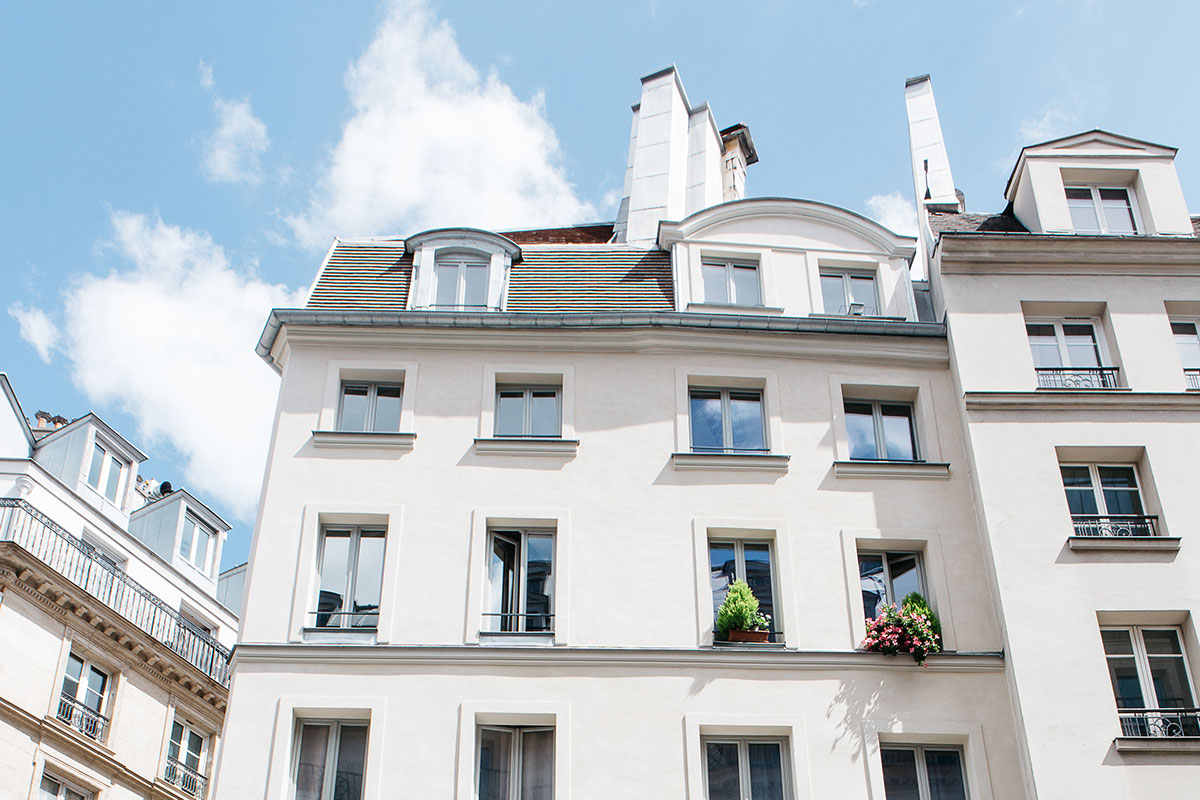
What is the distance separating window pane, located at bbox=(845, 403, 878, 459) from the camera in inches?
807

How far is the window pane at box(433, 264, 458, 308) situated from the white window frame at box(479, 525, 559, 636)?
4.50 m

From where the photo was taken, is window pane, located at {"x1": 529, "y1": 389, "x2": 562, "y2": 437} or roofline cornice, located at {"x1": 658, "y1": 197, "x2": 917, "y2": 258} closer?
window pane, located at {"x1": 529, "y1": 389, "x2": 562, "y2": 437}

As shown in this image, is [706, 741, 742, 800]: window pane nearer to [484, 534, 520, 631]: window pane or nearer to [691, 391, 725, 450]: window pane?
[484, 534, 520, 631]: window pane

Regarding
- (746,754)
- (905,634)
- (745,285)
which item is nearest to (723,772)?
(746,754)

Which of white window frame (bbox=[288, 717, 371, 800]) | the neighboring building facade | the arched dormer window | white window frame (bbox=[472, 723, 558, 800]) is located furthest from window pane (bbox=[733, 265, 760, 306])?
the neighboring building facade

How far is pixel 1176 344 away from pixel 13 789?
2424 centimetres

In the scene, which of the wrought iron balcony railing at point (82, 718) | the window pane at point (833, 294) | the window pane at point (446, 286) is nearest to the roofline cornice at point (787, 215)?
the window pane at point (833, 294)

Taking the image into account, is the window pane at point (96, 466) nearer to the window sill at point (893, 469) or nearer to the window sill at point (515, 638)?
the window sill at point (515, 638)

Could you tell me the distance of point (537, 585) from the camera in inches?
742

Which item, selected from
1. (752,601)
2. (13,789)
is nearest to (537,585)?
(752,601)

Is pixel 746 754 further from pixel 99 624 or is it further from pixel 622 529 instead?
pixel 99 624

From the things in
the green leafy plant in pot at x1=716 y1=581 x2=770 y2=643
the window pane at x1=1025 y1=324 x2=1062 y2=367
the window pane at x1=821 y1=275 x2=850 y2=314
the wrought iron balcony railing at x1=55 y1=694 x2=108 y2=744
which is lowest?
the green leafy plant in pot at x1=716 y1=581 x2=770 y2=643

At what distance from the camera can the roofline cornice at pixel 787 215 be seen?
22.5m

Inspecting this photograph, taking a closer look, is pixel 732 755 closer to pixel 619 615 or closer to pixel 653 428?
pixel 619 615
